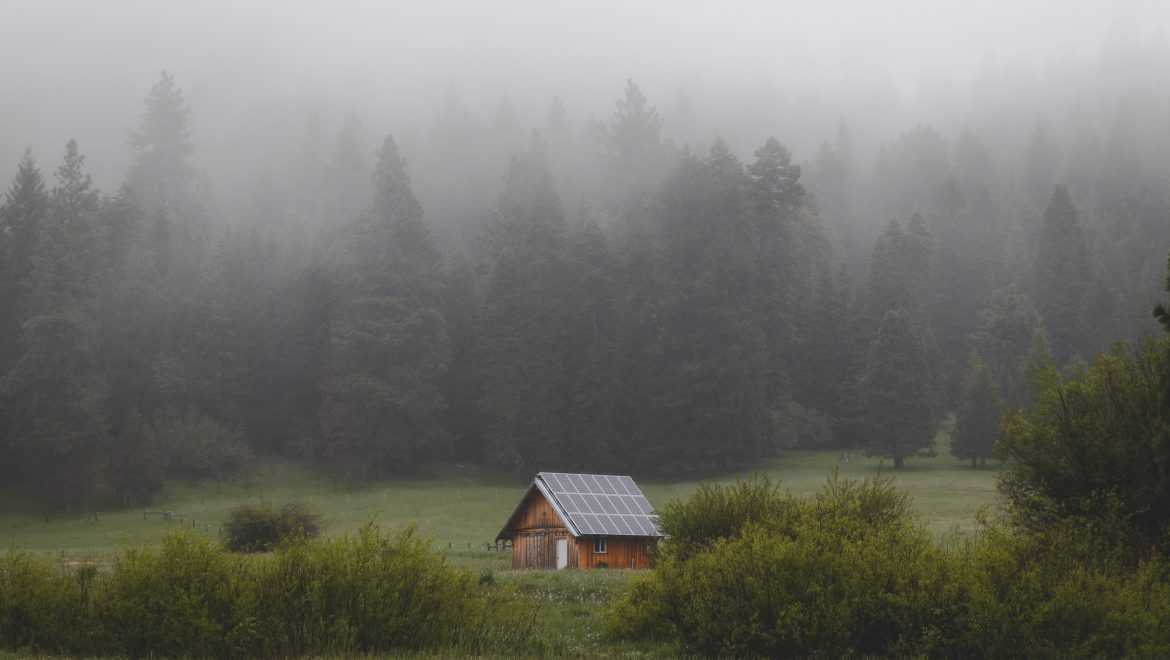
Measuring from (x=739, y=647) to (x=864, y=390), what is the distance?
6598 centimetres

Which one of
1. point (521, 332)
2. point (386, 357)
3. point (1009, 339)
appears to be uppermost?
point (521, 332)

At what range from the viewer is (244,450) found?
252ft

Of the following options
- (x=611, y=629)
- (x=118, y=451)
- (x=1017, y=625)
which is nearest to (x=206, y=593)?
(x=611, y=629)

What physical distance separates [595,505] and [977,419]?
41.5 metres

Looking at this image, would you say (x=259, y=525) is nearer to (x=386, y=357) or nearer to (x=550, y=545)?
(x=550, y=545)

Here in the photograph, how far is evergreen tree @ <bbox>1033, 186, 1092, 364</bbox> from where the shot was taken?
9162 cm

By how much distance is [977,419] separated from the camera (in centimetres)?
7369

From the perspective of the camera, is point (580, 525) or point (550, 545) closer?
point (580, 525)

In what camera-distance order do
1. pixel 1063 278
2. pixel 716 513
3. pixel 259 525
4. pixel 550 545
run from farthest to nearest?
pixel 1063 278
pixel 259 525
pixel 550 545
pixel 716 513

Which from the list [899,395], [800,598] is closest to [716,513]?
[800,598]

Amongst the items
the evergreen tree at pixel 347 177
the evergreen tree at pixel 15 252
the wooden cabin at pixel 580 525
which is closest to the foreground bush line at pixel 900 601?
the wooden cabin at pixel 580 525

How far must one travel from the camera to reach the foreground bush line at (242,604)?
1537cm

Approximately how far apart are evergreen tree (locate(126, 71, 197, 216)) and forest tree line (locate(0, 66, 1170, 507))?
7.82 meters

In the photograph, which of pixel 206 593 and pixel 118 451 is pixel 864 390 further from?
pixel 206 593
